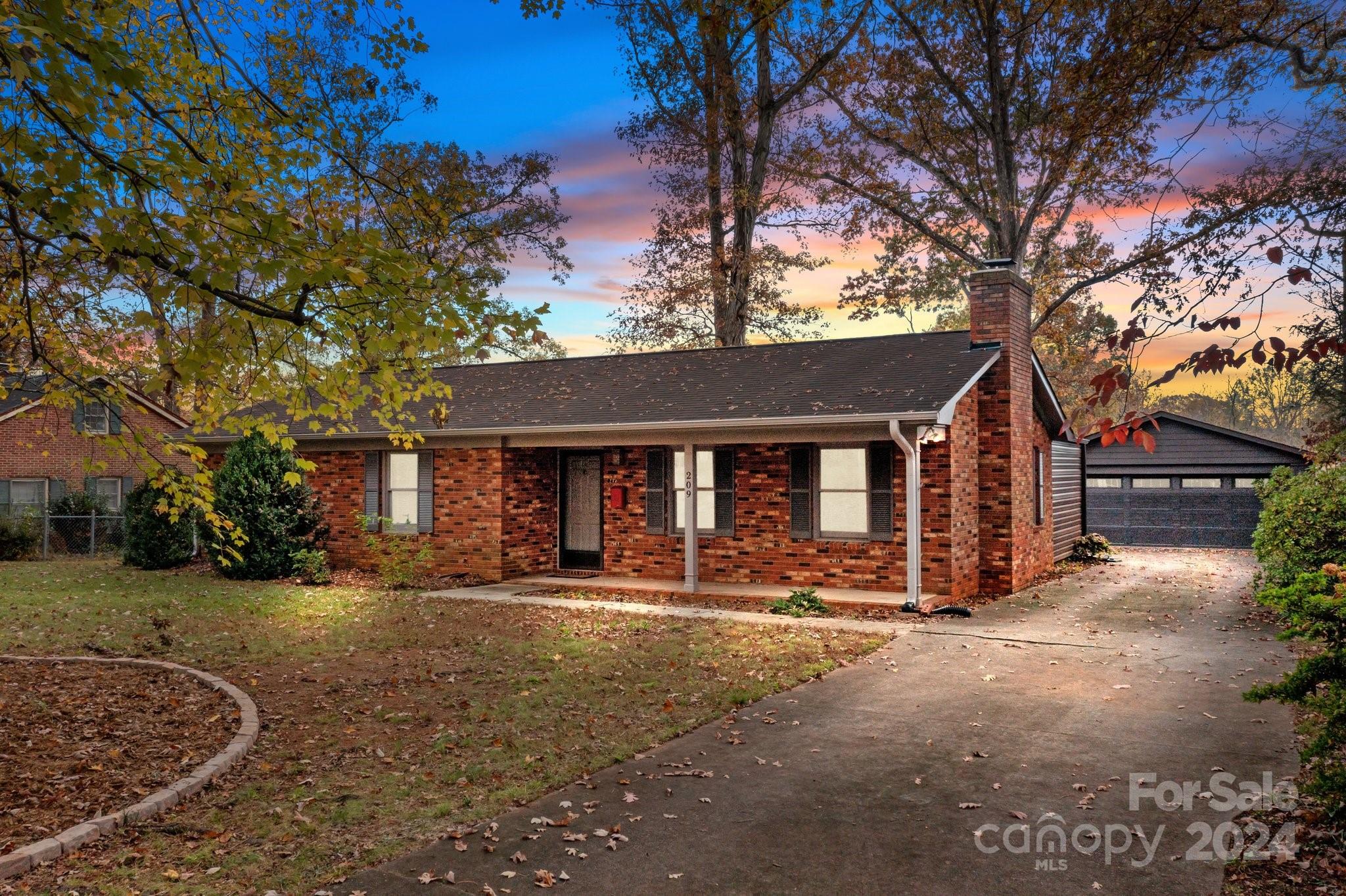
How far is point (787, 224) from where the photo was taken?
27625 millimetres

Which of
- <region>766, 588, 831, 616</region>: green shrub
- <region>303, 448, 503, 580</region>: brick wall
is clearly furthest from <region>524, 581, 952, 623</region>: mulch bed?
<region>303, 448, 503, 580</region>: brick wall

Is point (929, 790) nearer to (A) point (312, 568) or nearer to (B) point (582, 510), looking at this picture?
(B) point (582, 510)

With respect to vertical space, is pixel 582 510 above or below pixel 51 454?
below

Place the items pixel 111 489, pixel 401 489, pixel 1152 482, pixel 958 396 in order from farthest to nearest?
pixel 111 489
pixel 1152 482
pixel 401 489
pixel 958 396

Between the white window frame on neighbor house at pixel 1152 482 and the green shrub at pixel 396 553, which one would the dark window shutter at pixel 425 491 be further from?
the white window frame on neighbor house at pixel 1152 482

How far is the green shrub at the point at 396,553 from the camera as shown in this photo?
15.9m

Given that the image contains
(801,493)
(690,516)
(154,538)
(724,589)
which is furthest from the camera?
(154,538)

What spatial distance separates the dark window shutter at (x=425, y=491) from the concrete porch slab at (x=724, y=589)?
2202 mm

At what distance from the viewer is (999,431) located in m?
15.4

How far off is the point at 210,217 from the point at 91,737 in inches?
157

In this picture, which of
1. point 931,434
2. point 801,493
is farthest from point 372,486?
point 931,434

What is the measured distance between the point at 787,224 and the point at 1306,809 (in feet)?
78.7

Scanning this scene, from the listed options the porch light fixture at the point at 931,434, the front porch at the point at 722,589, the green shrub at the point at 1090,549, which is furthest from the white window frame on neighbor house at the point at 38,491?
the green shrub at the point at 1090,549

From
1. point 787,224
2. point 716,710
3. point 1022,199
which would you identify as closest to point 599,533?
point 716,710
